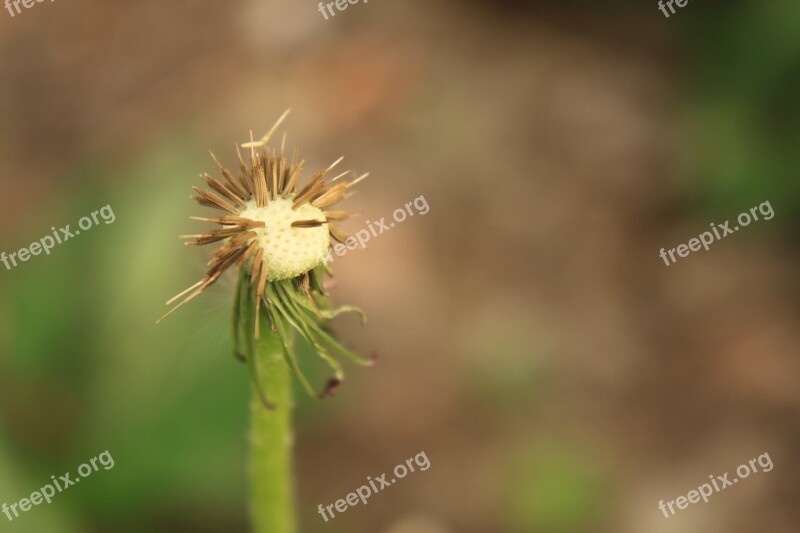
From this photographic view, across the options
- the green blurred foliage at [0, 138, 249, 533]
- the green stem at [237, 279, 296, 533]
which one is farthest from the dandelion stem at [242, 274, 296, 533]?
the green blurred foliage at [0, 138, 249, 533]

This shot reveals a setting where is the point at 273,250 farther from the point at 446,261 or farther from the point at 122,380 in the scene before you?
the point at 446,261

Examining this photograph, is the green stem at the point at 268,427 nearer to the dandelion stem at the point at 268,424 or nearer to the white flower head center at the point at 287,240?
the dandelion stem at the point at 268,424

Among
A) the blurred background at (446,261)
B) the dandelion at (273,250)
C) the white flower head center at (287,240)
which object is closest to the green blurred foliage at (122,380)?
the blurred background at (446,261)

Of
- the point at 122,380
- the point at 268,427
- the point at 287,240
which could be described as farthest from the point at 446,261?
the point at 287,240

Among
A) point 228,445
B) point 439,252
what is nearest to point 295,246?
point 228,445

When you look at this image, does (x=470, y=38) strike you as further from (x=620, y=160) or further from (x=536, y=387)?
(x=536, y=387)
